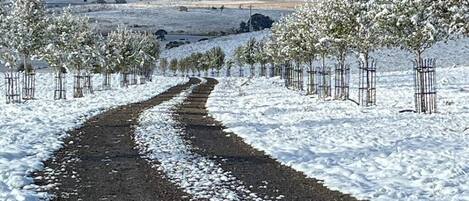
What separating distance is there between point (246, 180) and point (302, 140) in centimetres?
609

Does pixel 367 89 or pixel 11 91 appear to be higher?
pixel 367 89

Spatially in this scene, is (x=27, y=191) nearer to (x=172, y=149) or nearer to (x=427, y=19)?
(x=172, y=149)

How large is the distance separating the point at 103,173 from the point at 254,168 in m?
3.45

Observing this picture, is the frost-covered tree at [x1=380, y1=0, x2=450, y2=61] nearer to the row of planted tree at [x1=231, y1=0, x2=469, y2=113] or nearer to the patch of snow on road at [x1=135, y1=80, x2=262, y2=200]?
the row of planted tree at [x1=231, y1=0, x2=469, y2=113]

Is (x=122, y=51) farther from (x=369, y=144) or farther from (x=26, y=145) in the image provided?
(x=369, y=144)

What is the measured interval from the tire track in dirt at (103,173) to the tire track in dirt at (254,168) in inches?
65.9

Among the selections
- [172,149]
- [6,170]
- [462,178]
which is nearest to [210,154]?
[172,149]

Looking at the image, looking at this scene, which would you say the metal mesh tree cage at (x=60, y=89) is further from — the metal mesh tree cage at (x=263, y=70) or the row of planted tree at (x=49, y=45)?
the metal mesh tree cage at (x=263, y=70)

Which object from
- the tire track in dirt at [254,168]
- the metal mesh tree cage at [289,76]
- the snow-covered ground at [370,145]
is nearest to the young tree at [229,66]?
the metal mesh tree cage at [289,76]

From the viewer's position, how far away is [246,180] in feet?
40.1

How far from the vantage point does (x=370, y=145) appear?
16516mm

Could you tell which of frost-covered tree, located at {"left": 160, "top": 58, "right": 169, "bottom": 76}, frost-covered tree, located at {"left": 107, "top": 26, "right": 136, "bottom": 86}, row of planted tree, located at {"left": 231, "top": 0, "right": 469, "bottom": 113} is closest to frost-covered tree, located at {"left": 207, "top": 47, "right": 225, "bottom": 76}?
frost-covered tree, located at {"left": 160, "top": 58, "right": 169, "bottom": 76}

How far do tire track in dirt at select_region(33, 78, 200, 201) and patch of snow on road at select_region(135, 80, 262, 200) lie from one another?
1.02 feet

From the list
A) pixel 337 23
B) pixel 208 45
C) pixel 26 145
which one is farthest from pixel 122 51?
pixel 208 45
